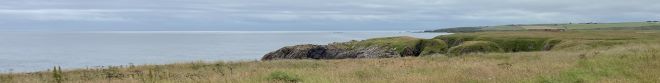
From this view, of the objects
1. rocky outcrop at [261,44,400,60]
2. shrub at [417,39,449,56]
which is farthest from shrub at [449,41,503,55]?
rocky outcrop at [261,44,400,60]

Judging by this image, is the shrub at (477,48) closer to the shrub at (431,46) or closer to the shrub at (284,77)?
the shrub at (431,46)

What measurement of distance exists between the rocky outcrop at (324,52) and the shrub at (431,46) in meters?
2.78

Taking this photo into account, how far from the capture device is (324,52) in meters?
74.2

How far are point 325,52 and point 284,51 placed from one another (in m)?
5.03

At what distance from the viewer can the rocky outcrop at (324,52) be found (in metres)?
69.1

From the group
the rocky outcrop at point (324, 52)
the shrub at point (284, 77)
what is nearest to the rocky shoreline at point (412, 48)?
the rocky outcrop at point (324, 52)

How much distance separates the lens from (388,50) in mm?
71125

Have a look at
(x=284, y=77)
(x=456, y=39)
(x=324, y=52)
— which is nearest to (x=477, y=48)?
(x=456, y=39)

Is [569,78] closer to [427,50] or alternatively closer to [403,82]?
[403,82]

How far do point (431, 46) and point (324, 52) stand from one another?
39.0ft

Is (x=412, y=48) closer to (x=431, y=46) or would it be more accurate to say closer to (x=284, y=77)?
(x=431, y=46)

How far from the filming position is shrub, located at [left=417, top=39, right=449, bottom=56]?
65.0 meters

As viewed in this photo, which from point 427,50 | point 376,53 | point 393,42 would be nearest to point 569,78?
point 427,50

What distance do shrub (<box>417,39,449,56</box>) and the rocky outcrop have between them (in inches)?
110
